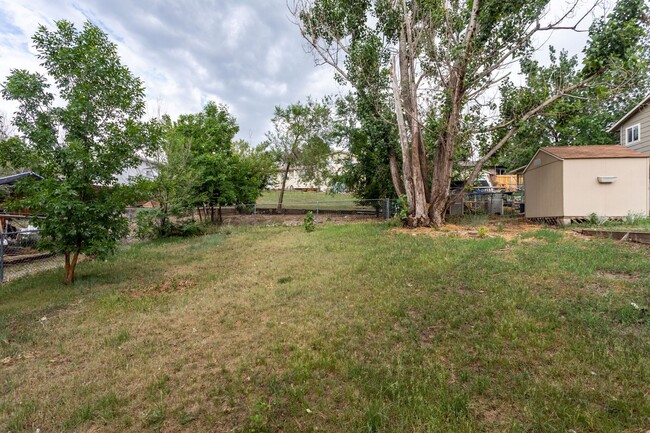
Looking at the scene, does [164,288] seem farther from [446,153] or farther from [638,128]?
[638,128]

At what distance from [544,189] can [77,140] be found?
1385cm

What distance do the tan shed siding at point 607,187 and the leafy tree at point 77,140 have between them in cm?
1239

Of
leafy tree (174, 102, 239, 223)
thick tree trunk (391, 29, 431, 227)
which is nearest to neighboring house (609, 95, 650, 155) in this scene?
thick tree trunk (391, 29, 431, 227)

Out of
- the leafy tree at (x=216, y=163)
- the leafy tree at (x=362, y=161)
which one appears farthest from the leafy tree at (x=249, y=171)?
the leafy tree at (x=362, y=161)

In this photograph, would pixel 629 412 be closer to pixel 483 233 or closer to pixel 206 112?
pixel 483 233

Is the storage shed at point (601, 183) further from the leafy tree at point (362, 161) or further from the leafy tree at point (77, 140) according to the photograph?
the leafy tree at point (77, 140)

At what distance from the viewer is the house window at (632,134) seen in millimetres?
13578

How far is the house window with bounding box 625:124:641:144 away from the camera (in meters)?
13.6

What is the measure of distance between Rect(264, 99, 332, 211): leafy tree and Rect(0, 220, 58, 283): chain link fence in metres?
13.2

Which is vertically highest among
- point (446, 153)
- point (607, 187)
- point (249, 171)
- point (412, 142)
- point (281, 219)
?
point (412, 142)

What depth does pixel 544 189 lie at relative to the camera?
11172 millimetres

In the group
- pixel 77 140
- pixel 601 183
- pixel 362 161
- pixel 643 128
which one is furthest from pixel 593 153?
pixel 77 140

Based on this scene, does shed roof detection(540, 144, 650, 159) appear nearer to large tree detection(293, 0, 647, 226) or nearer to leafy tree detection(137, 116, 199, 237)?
large tree detection(293, 0, 647, 226)

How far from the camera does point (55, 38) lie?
5.87 m
